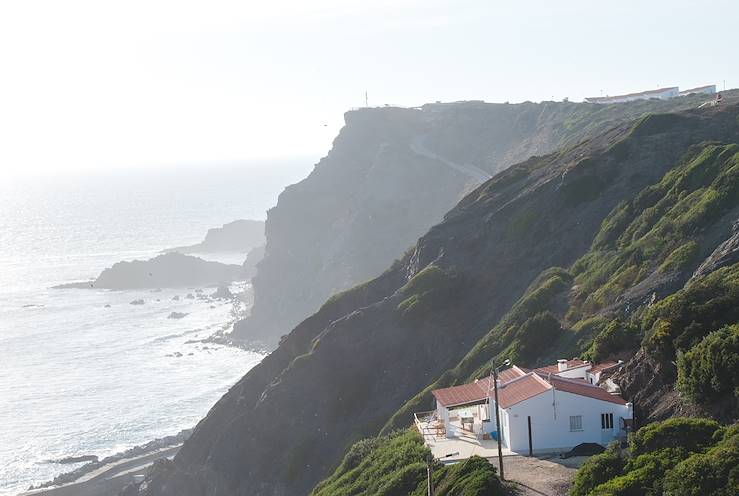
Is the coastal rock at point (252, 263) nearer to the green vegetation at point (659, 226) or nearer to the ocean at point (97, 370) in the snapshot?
the ocean at point (97, 370)

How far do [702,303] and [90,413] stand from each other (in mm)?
58588

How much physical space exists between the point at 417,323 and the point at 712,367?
88.2ft

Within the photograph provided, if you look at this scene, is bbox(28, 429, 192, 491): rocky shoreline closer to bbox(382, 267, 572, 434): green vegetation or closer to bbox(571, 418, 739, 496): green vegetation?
bbox(382, 267, 572, 434): green vegetation

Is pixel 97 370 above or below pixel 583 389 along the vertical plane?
below

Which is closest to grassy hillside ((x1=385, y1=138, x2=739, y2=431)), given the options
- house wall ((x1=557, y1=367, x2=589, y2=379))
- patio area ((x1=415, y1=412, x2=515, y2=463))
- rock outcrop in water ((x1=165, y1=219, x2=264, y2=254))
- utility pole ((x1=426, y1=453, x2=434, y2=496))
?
house wall ((x1=557, y1=367, x2=589, y2=379))

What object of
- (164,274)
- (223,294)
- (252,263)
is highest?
(252,263)

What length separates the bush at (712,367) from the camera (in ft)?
76.3

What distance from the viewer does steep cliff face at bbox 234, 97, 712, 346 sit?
106975 millimetres

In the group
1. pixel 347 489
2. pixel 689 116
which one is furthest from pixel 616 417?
pixel 689 116

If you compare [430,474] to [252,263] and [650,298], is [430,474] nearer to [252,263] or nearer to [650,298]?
[650,298]

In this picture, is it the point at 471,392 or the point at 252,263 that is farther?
the point at 252,263

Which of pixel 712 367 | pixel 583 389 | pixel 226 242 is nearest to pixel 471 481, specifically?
pixel 583 389

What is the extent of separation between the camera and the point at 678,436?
21.8 meters

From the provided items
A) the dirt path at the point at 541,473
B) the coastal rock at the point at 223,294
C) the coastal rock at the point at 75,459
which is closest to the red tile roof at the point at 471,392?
the dirt path at the point at 541,473
